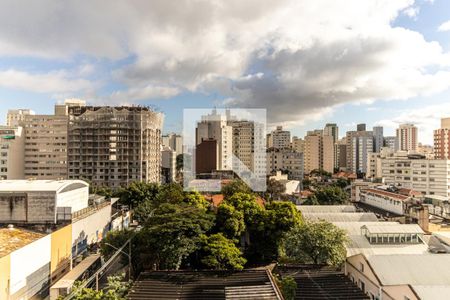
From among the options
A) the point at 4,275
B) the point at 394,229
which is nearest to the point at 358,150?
the point at 394,229

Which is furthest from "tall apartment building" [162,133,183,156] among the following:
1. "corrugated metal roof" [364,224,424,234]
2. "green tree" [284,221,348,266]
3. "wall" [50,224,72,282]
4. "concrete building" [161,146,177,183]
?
"green tree" [284,221,348,266]

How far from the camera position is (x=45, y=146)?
1954 inches

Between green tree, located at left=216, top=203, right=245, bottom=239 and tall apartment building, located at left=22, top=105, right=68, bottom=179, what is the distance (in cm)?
3939

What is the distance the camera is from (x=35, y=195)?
16.8 m

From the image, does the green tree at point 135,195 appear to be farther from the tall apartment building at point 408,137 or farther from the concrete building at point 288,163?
the tall apartment building at point 408,137

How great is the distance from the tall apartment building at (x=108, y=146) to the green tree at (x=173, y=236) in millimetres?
30549

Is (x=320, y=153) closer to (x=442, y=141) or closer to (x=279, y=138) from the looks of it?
(x=279, y=138)

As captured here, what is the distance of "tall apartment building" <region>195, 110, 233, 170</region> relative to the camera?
166ft

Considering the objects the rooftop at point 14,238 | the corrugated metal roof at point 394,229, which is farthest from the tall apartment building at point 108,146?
the corrugated metal roof at point 394,229

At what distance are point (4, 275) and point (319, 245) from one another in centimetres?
1248

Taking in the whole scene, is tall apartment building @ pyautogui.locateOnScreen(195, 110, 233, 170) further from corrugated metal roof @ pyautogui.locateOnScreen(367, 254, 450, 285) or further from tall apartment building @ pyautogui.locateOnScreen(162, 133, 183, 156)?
tall apartment building @ pyautogui.locateOnScreen(162, 133, 183, 156)

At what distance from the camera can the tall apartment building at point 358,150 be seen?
82.9 m

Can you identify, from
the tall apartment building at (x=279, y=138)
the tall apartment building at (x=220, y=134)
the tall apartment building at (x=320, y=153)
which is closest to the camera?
the tall apartment building at (x=220, y=134)

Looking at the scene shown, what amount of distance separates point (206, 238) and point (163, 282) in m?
2.82
